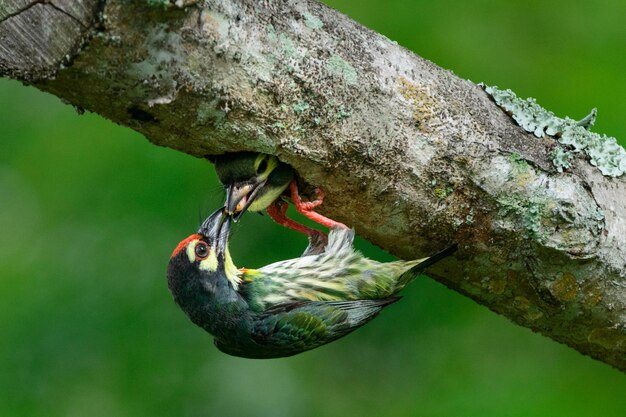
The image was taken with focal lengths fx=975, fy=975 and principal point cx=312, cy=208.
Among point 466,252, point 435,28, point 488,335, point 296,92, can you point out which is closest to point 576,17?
point 435,28

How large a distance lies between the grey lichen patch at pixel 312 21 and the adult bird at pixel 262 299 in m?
0.96

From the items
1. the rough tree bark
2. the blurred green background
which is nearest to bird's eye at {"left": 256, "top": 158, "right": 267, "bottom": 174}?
the rough tree bark

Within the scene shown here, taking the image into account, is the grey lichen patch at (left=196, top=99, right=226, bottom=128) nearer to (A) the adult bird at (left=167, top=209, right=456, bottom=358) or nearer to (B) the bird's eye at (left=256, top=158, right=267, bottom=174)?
(B) the bird's eye at (left=256, top=158, right=267, bottom=174)

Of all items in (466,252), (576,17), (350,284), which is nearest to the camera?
(466,252)

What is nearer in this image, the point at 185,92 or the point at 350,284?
the point at 185,92

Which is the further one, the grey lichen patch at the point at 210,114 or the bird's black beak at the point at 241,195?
the bird's black beak at the point at 241,195

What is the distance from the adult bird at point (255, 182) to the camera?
10.6 feet

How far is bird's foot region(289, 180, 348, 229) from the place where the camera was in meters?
3.42

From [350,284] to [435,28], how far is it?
2298 mm

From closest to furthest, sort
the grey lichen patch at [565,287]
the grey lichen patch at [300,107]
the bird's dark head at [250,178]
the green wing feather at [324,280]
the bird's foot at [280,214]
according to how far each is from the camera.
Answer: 1. the grey lichen patch at [300,107]
2. the bird's dark head at [250,178]
3. the grey lichen patch at [565,287]
4. the bird's foot at [280,214]
5. the green wing feather at [324,280]

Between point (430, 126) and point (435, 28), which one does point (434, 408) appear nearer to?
point (435, 28)

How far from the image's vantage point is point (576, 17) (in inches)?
244

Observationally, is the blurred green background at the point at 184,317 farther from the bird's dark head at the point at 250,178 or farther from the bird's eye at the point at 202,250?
the bird's dark head at the point at 250,178

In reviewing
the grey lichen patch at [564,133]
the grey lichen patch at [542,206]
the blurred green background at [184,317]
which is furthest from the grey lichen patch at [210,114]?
the blurred green background at [184,317]
